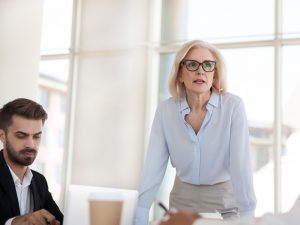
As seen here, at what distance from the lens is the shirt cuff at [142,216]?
146 cm

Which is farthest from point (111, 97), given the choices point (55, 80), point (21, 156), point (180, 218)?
point (180, 218)

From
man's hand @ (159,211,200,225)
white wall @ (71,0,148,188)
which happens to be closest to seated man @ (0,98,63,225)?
man's hand @ (159,211,200,225)

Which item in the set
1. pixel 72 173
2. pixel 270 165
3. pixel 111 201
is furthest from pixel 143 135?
pixel 111 201

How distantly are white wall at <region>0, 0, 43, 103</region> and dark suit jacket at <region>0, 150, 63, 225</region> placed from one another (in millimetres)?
3648

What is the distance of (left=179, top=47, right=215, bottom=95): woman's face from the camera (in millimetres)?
1812

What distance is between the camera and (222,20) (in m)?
4.97

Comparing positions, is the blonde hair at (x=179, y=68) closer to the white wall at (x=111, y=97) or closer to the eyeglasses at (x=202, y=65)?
the eyeglasses at (x=202, y=65)

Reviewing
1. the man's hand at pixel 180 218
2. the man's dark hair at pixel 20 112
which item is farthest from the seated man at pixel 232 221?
the man's dark hair at pixel 20 112

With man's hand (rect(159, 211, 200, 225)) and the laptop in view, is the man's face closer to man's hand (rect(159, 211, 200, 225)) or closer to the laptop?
the laptop

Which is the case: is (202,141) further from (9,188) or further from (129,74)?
(129,74)

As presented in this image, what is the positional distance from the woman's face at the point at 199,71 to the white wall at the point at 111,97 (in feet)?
10.8

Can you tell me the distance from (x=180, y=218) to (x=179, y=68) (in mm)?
1203

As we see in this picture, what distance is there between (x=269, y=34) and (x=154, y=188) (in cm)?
337

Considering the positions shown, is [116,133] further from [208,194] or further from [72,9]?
[208,194]
